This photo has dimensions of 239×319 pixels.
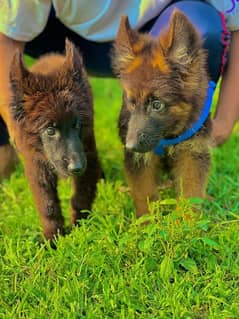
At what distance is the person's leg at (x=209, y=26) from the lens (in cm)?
397

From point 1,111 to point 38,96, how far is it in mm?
978

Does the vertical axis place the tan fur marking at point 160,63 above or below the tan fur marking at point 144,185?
above

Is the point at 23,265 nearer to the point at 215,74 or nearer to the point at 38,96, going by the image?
the point at 38,96

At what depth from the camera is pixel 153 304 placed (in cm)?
312

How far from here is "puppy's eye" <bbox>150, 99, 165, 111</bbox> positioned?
3.34 m

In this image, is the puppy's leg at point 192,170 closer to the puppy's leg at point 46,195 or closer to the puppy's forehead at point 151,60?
the puppy's forehead at point 151,60

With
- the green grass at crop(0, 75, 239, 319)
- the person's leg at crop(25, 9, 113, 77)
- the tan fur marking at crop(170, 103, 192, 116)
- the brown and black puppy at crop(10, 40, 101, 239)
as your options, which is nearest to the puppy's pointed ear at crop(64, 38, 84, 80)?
the brown and black puppy at crop(10, 40, 101, 239)

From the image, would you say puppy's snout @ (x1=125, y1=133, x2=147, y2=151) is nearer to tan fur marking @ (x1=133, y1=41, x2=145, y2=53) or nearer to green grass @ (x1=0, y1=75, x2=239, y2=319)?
green grass @ (x1=0, y1=75, x2=239, y2=319)

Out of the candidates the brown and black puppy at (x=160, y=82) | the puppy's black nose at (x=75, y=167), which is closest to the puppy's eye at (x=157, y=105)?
the brown and black puppy at (x=160, y=82)

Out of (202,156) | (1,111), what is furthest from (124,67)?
(1,111)

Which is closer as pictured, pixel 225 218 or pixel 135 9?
pixel 225 218

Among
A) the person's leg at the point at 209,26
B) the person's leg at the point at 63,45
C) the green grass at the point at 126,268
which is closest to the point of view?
the green grass at the point at 126,268

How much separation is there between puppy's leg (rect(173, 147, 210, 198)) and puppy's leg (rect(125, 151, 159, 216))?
0.46 ft

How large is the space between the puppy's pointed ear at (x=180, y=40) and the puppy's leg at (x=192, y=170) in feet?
1.91
